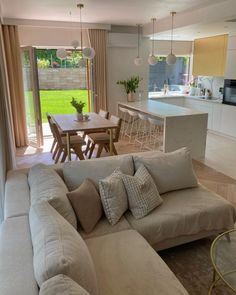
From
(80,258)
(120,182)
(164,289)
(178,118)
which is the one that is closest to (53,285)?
(80,258)

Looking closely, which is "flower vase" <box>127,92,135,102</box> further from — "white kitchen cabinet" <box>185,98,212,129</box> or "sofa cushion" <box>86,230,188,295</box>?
"sofa cushion" <box>86,230,188,295</box>

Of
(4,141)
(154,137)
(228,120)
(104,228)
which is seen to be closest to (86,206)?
(104,228)

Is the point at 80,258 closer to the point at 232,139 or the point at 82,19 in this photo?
the point at 82,19

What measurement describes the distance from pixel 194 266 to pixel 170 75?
6.70 m

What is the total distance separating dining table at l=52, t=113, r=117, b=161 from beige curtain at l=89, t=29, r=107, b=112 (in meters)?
1.43

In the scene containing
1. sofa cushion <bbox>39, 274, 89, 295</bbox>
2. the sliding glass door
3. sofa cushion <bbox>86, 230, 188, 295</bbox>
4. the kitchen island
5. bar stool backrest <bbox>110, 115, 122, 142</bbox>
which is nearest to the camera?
sofa cushion <bbox>39, 274, 89, 295</bbox>

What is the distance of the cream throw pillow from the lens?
2162 mm

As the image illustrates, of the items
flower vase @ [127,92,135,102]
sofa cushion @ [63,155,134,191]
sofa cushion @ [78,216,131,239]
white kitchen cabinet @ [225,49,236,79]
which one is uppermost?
white kitchen cabinet @ [225,49,236,79]

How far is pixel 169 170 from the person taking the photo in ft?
8.58

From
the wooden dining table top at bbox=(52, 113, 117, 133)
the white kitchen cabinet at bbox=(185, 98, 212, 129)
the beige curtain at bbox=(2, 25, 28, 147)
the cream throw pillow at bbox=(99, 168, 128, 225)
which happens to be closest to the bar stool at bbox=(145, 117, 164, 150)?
the wooden dining table top at bbox=(52, 113, 117, 133)

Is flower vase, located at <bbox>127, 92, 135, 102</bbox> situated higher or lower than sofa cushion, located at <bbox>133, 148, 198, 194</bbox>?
higher

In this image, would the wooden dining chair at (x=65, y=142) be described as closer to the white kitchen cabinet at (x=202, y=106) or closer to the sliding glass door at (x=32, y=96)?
the sliding glass door at (x=32, y=96)

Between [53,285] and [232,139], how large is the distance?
5909mm

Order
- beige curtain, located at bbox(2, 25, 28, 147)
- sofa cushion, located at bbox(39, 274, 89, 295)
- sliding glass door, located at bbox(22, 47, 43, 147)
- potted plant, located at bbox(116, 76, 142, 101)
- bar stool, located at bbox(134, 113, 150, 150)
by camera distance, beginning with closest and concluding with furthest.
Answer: sofa cushion, located at bbox(39, 274, 89, 295) → beige curtain, located at bbox(2, 25, 28, 147) → sliding glass door, located at bbox(22, 47, 43, 147) → bar stool, located at bbox(134, 113, 150, 150) → potted plant, located at bbox(116, 76, 142, 101)
